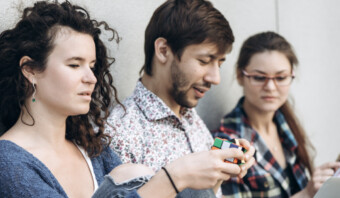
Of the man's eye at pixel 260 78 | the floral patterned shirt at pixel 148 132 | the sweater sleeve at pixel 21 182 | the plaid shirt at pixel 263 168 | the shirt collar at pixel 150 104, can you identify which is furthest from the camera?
the man's eye at pixel 260 78

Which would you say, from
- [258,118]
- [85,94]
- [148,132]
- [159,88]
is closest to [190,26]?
[159,88]

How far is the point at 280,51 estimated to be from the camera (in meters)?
2.80

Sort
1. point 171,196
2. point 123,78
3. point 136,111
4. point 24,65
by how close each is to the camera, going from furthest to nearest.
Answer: point 123,78 → point 136,111 → point 24,65 → point 171,196

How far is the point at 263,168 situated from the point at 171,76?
3.23 feet

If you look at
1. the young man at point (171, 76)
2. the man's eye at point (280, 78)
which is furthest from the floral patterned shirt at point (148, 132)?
Result: the man's eye at point (280, 78)

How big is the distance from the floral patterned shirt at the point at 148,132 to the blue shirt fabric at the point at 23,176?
0.51 m

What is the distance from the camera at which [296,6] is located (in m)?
3.94

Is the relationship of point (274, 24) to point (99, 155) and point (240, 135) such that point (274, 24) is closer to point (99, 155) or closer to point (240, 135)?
point (240, 135)

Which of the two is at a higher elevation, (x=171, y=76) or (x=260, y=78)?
(x=171, y=76)

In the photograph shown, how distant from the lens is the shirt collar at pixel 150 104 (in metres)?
2.17

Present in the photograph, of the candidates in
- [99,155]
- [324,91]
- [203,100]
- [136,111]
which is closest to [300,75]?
[324,91]

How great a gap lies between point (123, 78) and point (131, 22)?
342mm

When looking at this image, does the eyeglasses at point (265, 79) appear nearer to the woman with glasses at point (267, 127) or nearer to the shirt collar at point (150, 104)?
the woman with glasses at point (267, 127)

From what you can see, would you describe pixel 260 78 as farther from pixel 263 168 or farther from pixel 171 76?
pixel 171 76
